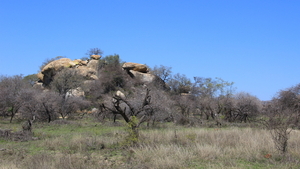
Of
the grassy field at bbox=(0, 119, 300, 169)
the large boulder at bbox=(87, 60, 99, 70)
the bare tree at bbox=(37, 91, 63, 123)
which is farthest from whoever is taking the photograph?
the large boulder at bbox=(87, 60, 99, 70)

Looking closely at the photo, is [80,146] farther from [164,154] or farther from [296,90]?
[296,90]

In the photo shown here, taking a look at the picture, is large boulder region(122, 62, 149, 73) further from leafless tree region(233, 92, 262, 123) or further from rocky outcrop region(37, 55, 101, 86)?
leafless tree region(233, 92, 262, 123)

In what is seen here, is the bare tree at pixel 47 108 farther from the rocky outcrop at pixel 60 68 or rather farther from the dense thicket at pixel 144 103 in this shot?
the rocky outcrop at pixel 60 68

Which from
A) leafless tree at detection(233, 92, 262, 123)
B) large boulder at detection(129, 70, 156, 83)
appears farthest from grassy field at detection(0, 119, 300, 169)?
large boulder at detection(129, 70, 156, 83)

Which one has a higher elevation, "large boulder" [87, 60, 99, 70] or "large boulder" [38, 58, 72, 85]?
"large boulder" [87, 60, 99, 70]

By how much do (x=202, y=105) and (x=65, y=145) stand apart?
2848 cm

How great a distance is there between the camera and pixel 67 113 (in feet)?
110

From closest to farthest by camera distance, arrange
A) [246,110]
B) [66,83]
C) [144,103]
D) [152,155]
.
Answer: [152,155] → [144,103] → [246,110] → [66,83]

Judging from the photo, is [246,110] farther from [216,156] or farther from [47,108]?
[216,156]

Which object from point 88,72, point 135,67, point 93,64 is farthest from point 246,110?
point 93,64

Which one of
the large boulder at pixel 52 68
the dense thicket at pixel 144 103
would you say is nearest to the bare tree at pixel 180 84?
the dense thicket at pixel 144 103

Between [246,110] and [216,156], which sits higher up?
[246,110]

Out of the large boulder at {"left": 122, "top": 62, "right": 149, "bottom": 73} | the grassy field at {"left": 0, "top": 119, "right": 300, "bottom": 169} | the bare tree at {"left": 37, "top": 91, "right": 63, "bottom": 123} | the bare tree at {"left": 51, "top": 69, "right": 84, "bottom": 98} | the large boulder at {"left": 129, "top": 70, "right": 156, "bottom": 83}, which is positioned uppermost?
the large boulder at {"left": 122, "top": 62, "right": 149, "bottom": 73}

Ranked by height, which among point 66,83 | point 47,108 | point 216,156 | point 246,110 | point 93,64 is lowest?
point 216,156
